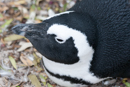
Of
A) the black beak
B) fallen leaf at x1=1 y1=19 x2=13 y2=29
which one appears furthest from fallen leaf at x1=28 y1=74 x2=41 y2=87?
fallen leaf at x1=1 y1=19 x2=13 y2=29

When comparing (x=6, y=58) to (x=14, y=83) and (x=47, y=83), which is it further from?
(x=47, y=83)

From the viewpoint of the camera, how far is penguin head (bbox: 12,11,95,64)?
4.25ft

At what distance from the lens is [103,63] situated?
1.45 meters

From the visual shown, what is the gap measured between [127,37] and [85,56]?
30 cm

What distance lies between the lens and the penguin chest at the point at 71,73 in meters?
1.45

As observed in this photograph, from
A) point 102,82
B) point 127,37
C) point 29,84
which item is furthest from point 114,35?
point 29,84

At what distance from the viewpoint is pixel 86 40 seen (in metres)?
1.31

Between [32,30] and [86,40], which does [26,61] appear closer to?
[32,30]

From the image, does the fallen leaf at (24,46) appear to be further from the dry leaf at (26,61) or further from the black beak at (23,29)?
the black beak at (23,29)

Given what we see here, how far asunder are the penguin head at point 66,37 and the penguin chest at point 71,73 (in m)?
0.07

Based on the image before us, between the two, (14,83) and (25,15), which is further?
(25,15)

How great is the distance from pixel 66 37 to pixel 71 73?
1.00 ft

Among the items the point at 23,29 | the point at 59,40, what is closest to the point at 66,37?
the point at 59,40

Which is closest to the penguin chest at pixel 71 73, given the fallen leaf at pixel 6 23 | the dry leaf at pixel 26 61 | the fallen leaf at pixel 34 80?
the fallen leaf at pixel 34 80
